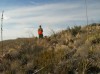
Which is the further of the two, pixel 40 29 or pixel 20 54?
pixel 40 29

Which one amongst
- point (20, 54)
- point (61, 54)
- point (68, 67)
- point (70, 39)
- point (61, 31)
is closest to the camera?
point (68, 67)

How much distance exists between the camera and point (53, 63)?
1346 centimetres

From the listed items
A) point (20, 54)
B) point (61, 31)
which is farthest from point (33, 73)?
point (61, 31)

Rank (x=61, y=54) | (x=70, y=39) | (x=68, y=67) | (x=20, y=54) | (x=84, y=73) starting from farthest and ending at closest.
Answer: (x=70, y=39) → (x=20, y=54) → (x=61, y=54) → (x=68, y=67) → (x=84, y=73)

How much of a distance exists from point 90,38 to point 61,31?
27.6ft

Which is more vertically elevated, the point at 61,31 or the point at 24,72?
the point at 61,31

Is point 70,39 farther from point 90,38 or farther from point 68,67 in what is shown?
point 68,67

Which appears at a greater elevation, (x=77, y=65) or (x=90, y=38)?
(x=90, y=38)

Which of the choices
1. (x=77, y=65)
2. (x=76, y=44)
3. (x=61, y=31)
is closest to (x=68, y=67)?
(x=77, y=65)

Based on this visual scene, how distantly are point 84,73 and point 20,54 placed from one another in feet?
16.5

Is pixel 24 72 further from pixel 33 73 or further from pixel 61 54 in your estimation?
pixel 61 54

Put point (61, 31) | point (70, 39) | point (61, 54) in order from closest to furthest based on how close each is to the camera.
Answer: point (61, 54), point (70, 39), point (61, 31)

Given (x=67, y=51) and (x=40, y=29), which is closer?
(x=67, y=51)

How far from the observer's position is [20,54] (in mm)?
16375
